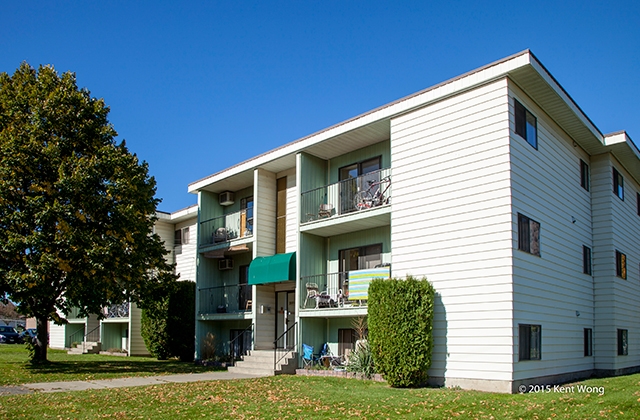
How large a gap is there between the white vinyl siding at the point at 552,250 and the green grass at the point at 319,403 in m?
1.86

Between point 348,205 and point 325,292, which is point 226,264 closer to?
point 325,292

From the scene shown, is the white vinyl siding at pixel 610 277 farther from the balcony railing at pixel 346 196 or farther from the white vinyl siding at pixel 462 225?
the balcony railing at pixel 346 196

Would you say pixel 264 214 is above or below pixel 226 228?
above

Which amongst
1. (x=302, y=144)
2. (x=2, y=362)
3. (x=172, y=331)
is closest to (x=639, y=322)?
(x=302, y=144)

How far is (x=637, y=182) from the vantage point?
2417 cm

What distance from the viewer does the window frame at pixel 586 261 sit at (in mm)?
19700

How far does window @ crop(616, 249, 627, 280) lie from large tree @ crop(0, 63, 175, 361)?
56.1ft

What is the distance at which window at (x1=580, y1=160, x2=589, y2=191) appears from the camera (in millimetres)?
20188

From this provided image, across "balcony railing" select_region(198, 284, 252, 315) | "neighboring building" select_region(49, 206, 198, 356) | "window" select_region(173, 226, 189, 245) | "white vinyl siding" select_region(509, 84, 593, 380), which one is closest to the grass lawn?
"balcony railing" select_region(198, 284, 252, 315)

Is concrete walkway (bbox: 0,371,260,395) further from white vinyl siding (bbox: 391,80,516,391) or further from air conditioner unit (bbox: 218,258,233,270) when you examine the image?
air conditioner unit (bbox: 218,258,233,270)

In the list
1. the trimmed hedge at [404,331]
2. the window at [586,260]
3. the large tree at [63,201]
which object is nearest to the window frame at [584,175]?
the window at [586,260]

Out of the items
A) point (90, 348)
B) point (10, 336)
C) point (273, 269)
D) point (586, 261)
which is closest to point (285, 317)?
point (273, 269)

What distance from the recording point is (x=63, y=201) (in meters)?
20.3

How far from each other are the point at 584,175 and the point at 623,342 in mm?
5967
